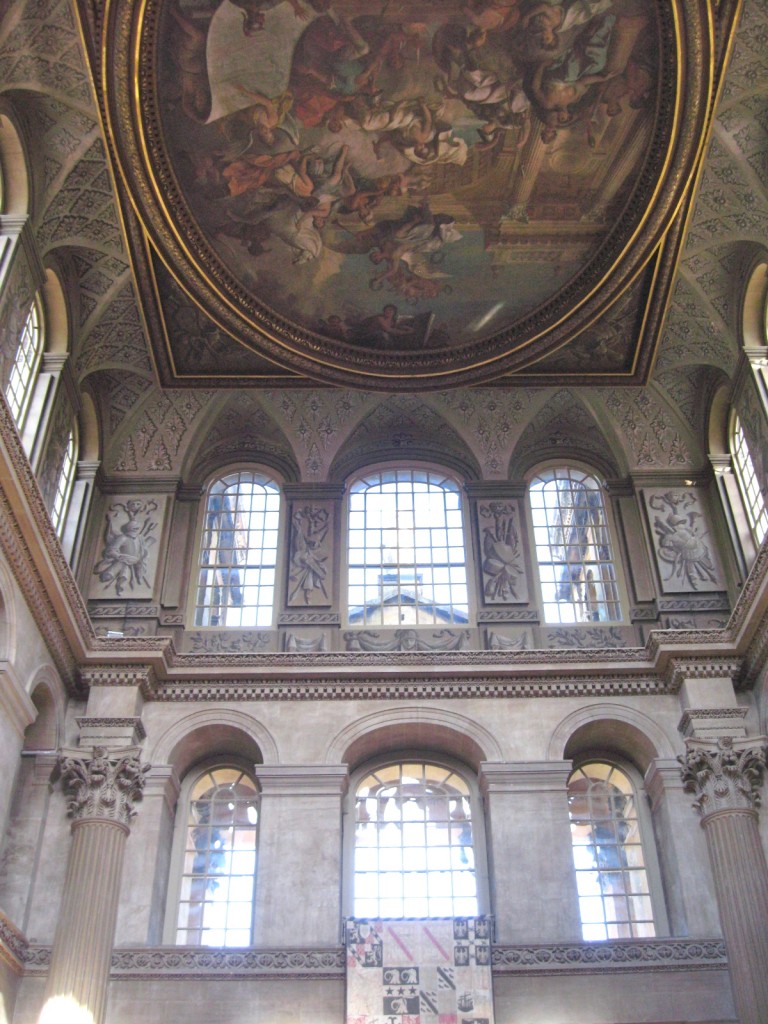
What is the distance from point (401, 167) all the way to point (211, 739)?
956cm

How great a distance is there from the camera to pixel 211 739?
60.4ft

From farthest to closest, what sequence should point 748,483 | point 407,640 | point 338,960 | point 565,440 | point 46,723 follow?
point 565,440, point 748,483, point 407,640, point 46,723, point 338,960

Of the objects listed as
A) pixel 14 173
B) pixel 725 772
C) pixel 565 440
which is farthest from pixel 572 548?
pixel 14 173

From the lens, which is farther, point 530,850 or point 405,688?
point 405,688

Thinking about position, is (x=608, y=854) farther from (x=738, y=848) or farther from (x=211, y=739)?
(x=211, y=739)

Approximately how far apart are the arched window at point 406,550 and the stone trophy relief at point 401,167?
6.36 feet

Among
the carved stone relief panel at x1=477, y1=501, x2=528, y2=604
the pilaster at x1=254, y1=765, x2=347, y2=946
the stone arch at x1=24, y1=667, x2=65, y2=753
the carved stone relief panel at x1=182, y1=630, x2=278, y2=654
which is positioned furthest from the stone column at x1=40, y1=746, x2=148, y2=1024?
the carved stone relief panel at x1=477, y1=501, x2=528, y2=604

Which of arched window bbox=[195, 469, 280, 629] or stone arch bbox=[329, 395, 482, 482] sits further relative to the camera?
stone arch bbox=[329, 395, 482, 482]

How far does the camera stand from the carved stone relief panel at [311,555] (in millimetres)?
19844

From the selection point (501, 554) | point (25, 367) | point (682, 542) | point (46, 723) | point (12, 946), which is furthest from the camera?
point (501, 554)

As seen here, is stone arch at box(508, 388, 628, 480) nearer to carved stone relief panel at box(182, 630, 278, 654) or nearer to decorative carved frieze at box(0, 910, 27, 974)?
carved stone relief panel at box(182, 630, 278, 654)

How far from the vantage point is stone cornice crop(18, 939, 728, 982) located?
15539 millimetres

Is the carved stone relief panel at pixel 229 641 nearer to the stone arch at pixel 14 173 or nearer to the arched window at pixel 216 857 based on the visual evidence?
the arched window at pixel 216 857

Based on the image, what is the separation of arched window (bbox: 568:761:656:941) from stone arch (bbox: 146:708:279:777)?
4.74m
